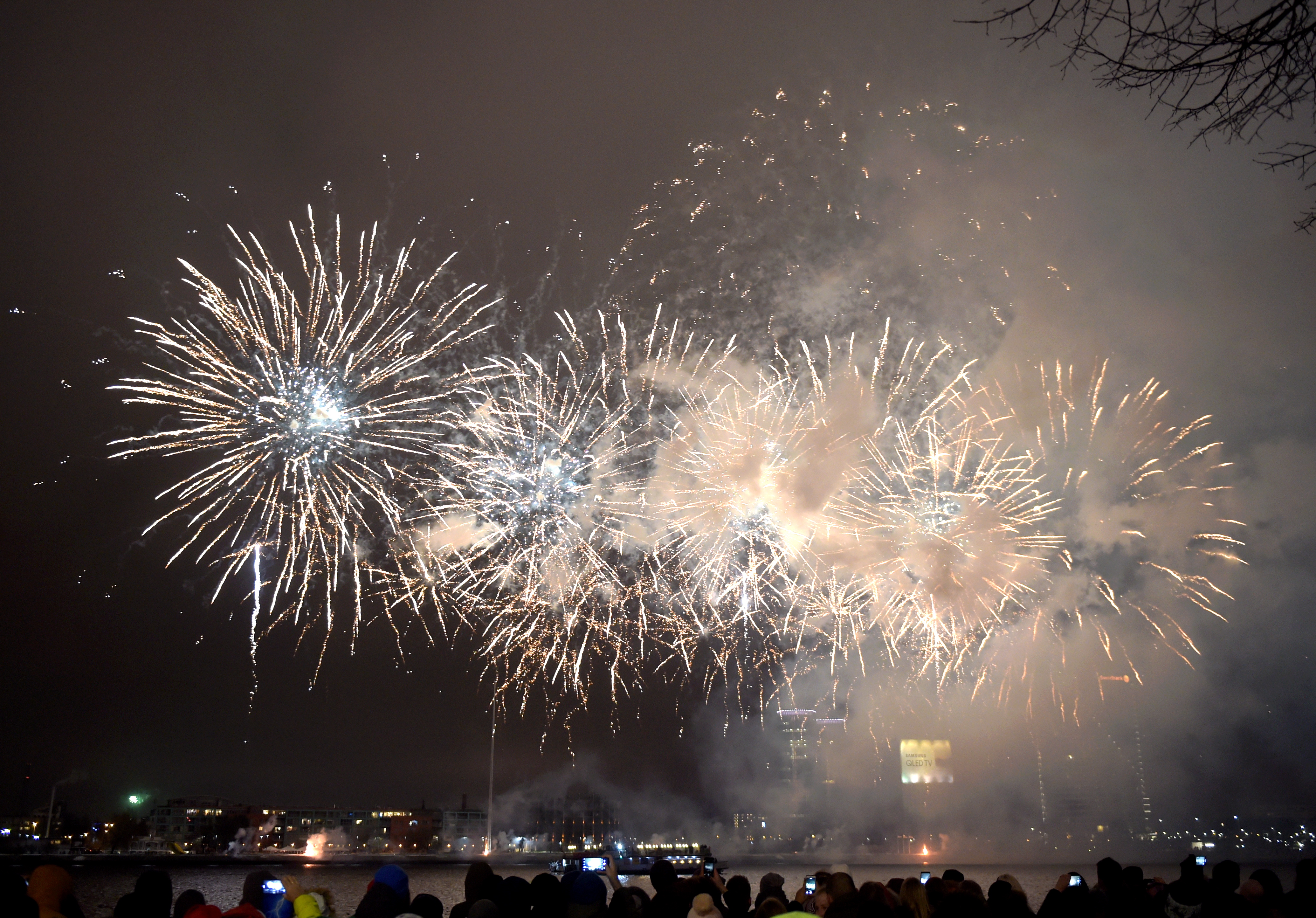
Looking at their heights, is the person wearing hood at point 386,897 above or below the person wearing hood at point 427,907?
above

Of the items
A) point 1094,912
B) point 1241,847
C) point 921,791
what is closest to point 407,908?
point 1094,912

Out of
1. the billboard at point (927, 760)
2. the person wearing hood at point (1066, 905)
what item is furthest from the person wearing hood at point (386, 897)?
the billboard at point (927, 760)

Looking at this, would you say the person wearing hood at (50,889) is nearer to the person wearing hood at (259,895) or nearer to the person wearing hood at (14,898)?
the person wearing hood at (14,898)

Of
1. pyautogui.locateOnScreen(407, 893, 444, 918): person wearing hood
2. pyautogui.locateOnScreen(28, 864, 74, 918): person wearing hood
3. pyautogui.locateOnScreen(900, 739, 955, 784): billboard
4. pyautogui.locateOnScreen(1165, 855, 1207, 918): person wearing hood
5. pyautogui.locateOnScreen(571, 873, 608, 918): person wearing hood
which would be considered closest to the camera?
pyautogui.locateOnScreen(28, 864, 74, 918): person wearing hood

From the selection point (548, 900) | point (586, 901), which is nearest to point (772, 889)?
point (586, 901)

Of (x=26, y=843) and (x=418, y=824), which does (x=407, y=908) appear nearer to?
(x=26, y=843)

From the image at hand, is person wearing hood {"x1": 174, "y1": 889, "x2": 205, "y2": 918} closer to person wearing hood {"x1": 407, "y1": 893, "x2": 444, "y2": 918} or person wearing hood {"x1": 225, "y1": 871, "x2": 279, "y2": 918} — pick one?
person wearing hood {"x1": 225, "y1": 871, "x2": 279, "y2": 918}

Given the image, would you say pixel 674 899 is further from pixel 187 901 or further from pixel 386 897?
pixel 187 901

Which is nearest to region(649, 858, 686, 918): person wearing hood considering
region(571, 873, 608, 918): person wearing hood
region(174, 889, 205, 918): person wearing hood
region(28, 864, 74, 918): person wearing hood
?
region(571, 873, 608, 918): person wearing hood
